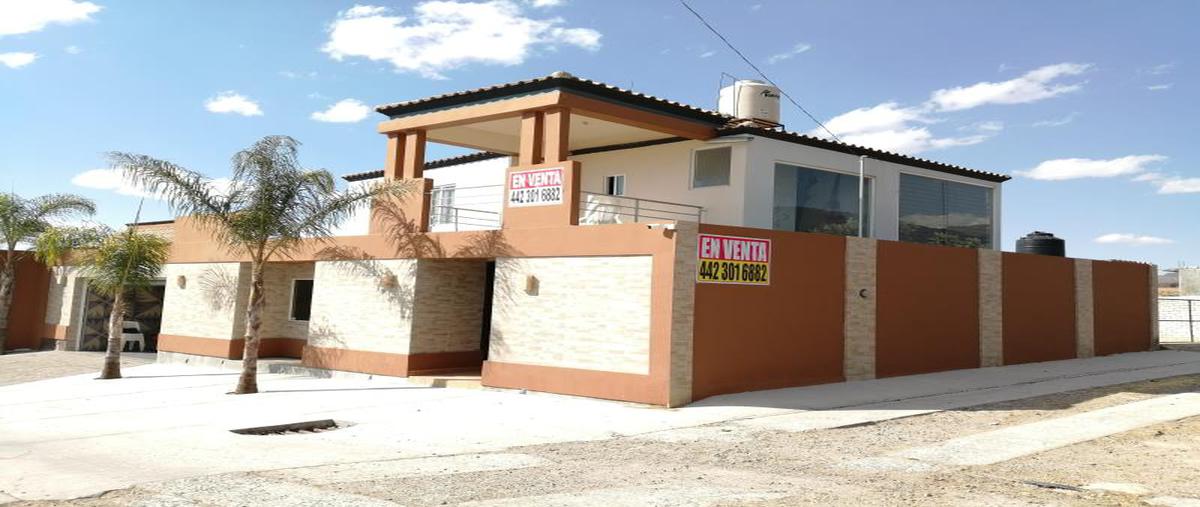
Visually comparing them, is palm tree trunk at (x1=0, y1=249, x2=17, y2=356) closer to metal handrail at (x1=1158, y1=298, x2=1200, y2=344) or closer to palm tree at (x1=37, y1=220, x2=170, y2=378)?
palm tree at (x1=37, y1=220, x2=170, y2=378)

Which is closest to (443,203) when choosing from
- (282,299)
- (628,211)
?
(282,299)

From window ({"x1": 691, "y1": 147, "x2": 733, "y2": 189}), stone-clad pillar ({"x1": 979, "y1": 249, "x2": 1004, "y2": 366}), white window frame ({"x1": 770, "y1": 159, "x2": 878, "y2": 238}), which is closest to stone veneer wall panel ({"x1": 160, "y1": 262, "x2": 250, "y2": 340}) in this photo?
window ({"x1": 691, "y1": 147, "x2": 733, "y2": 189})

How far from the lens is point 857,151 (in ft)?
64.9

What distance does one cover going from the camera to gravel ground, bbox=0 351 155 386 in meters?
21.4

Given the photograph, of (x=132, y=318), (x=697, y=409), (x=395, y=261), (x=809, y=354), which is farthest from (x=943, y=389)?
(x=132, y=318)

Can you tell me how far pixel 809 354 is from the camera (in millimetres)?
16000

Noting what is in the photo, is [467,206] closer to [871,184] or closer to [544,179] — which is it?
[544,179]

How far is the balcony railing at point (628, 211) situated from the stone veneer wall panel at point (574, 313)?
344 centimetres

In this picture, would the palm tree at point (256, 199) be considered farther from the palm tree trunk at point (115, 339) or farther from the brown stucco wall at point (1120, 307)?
the brown stucco wall at point (1120, 307)

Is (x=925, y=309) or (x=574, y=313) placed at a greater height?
(x=925, y=309)

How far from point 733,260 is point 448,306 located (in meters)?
7.21

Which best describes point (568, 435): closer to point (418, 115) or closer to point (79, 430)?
point (79, 430)

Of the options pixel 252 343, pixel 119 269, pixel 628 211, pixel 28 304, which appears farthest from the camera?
pixel 28 304

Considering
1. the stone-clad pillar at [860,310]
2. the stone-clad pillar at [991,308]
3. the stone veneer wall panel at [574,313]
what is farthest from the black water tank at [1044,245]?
the stone veneer wall panel at [574,313]
